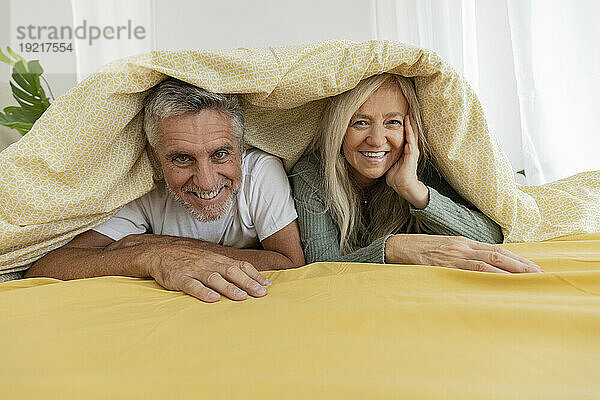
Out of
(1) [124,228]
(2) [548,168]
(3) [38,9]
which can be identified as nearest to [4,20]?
Result: (3) [38,9]

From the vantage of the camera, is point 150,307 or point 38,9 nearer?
point 150,307

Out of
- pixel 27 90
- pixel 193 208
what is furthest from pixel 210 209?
pixel 27 90

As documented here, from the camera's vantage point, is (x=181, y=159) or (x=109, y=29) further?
(x=109, y=29)

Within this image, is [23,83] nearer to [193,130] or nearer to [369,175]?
[193,130]

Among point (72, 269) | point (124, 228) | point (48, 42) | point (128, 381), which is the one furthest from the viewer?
point (48, 42)

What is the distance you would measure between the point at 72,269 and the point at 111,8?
5.62 feet

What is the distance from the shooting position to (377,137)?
1559mm

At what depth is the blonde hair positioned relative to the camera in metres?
1.56

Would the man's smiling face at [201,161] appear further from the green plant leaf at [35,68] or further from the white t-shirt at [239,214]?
the green plant leaf at [35,68]

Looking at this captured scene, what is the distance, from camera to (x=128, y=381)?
76cm

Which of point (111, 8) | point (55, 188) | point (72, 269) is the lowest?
point (72, 269)

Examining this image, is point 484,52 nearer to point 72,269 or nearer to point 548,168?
point 548,168

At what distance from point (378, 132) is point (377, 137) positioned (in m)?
0.01

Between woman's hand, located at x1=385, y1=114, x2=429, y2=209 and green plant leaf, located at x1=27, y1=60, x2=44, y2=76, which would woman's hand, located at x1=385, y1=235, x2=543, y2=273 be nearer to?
woman's hand, located at x1=385, y1=114, x2=429, y2=209
